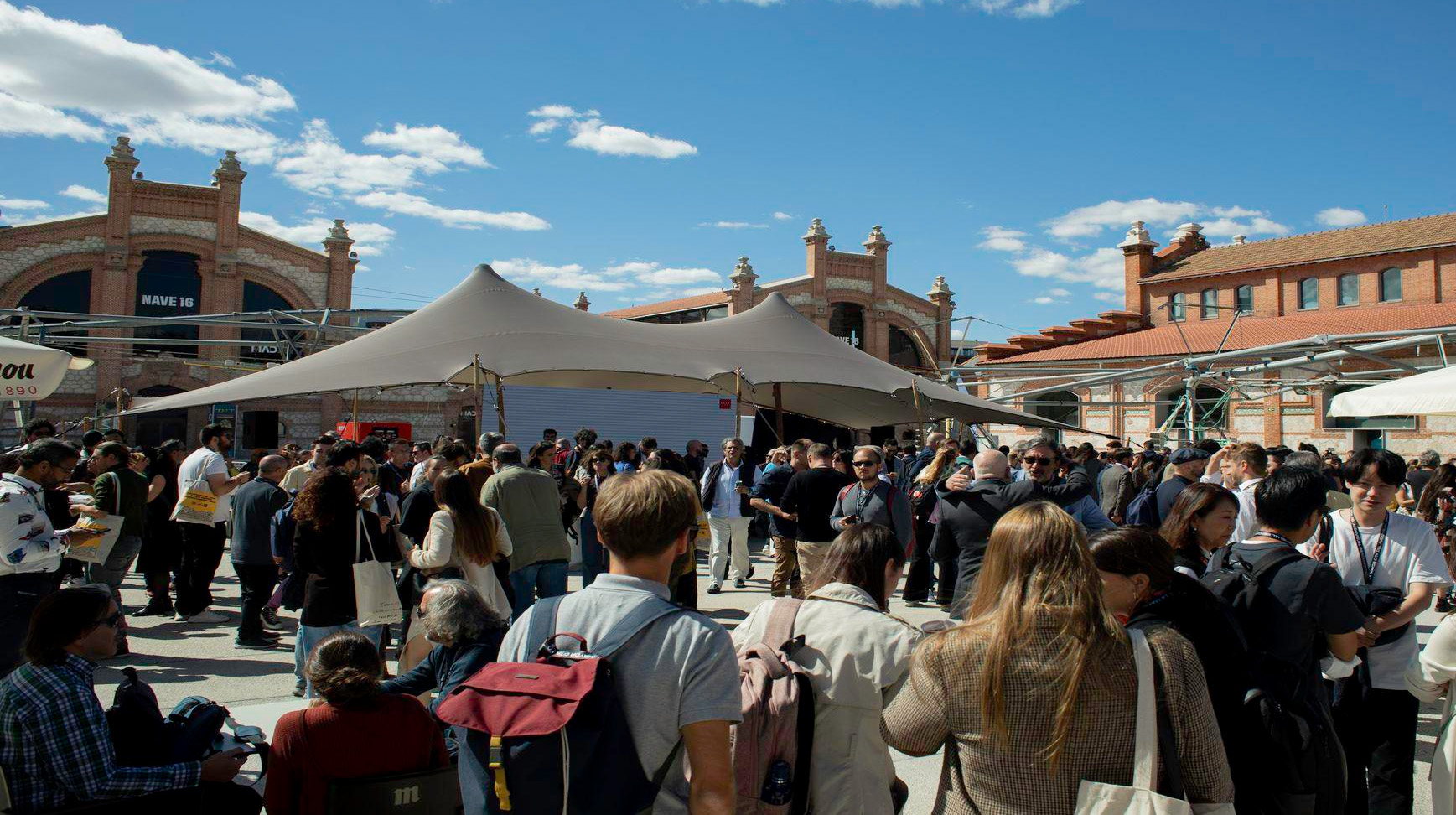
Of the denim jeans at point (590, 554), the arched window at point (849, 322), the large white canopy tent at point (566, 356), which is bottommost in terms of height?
the denim jeans at point (590, 554)

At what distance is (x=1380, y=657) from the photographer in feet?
11.2

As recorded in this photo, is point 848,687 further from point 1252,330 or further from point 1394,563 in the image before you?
point 1252,330

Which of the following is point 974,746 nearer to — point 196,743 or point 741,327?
point 196,743

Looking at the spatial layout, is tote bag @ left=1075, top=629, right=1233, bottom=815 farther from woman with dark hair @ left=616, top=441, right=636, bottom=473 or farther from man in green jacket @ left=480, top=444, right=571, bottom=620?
woman with dark hair @ left=616, top=441, right=636, bottom=473

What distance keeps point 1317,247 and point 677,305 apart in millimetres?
22016

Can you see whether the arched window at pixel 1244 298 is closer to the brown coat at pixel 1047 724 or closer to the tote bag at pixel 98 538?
the tote bag at pixel 98 538

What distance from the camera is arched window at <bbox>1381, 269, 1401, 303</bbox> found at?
93.0ft

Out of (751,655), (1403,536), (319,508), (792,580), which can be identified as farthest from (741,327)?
(751,655)

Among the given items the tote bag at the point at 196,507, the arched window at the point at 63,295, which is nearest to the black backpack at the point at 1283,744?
the tote bag at the point at 196,507

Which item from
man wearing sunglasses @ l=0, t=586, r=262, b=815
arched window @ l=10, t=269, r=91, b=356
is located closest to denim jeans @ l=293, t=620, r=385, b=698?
man wearing sunglasses @ l=0, t=586, r=262, b=815

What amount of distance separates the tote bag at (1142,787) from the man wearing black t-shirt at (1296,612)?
2.69 feet

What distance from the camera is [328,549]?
476 cm

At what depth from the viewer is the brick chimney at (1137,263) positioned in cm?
3425

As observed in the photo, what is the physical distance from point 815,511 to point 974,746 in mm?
5187
